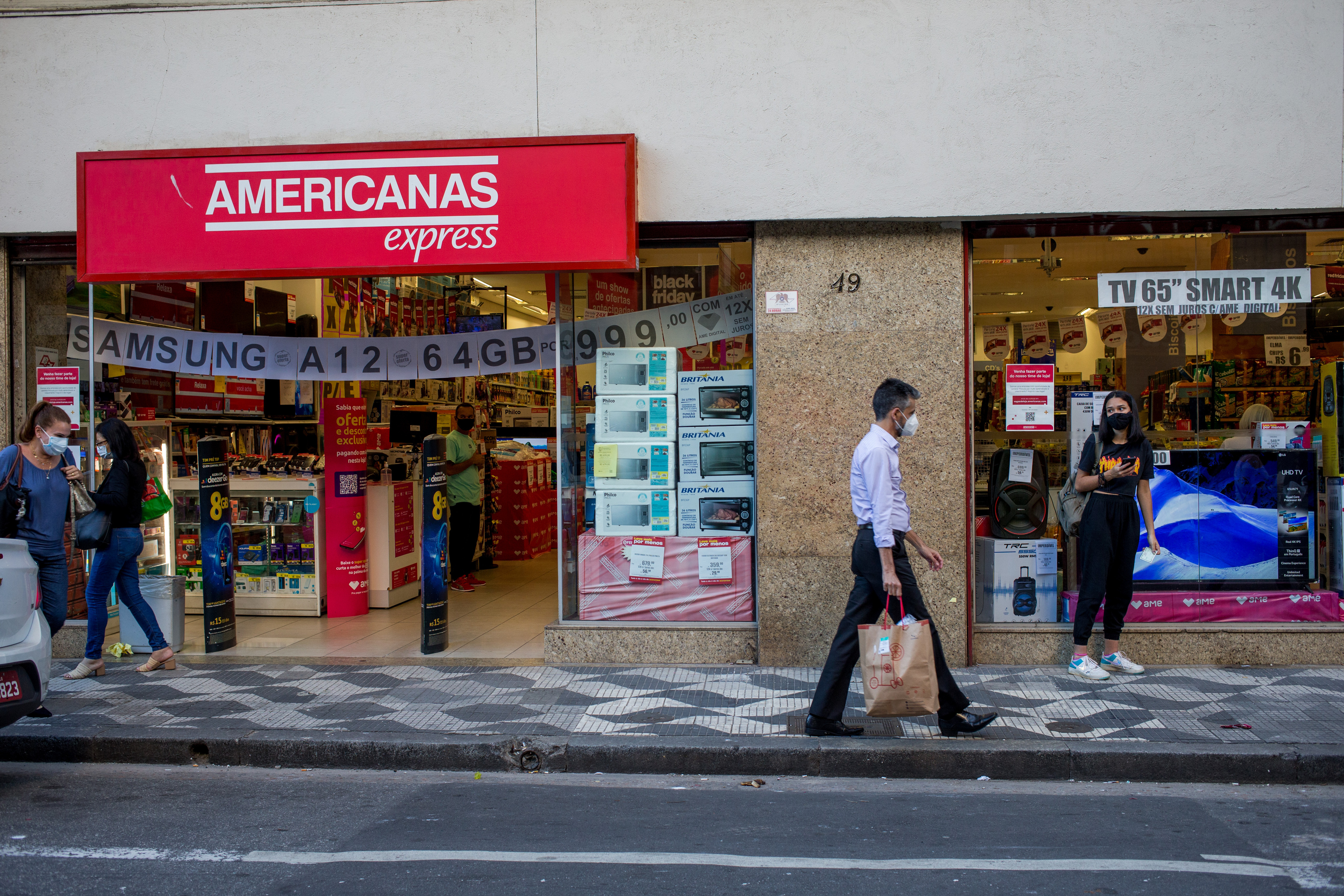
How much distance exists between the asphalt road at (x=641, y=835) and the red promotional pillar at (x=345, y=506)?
3841 mm

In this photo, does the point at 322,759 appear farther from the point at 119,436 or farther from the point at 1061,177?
the point at 1061,177

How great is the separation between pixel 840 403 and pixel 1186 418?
274 centimetres

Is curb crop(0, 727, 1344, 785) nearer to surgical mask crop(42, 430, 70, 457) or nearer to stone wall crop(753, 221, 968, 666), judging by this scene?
stone wall crop(753, 221, 968, 666)

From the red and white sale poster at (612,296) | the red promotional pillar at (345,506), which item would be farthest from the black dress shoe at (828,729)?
the red promotional pillar at (345,506)

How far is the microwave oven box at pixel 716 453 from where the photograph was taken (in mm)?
7520

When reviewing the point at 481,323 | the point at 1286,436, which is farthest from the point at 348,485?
the point at 1286,436

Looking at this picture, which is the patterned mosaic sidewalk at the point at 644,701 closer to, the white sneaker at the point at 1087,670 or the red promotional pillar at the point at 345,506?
the white sneaker at the point at 1087,670

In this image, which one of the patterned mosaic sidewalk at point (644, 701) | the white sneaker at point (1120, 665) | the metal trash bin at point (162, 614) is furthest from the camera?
the metal trash bin at point (162, 614)

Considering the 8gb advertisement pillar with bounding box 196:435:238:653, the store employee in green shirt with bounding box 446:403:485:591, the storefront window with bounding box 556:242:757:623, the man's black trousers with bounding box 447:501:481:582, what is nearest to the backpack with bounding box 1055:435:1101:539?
the storefront window with bounding box 556:242:757:623

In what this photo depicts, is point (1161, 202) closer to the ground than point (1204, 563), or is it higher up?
higher up

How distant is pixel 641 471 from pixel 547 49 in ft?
10.3

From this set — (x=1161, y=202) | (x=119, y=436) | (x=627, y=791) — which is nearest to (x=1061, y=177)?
(x=1161, y=202)

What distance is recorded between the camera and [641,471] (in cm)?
Answer: 762

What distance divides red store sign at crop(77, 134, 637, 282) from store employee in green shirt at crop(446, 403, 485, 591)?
3662mm
